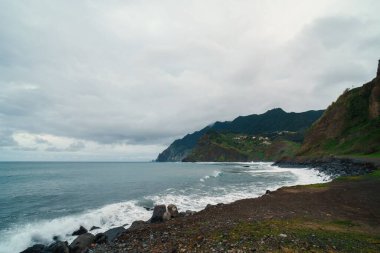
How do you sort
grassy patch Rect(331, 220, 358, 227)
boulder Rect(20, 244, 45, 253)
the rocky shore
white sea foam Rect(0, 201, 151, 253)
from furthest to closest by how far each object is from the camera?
1. white sea foam Rect(0, 201, 151, 253)
2. boulder Rect(20, 244, 45, 253)
3. grassy patch Rect(331, 220, 358, 227)
4. the rocky shore

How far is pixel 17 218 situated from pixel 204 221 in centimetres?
2483

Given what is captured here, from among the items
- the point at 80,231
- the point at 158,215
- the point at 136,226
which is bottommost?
the point at 80,231

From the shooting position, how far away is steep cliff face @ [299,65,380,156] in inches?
3846

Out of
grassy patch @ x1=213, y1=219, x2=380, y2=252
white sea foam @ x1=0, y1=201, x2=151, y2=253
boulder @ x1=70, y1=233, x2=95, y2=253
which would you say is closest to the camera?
grassy patch @ x1=213, y1=219, x2=380, y2=252

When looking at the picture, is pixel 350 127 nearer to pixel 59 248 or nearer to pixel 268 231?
pixel 268 231

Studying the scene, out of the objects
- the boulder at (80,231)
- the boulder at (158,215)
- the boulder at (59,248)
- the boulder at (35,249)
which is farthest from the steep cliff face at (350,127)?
the boulder at (35,249)

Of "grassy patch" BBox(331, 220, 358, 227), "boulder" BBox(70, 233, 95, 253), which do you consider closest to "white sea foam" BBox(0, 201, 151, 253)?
"boulder" BBox(70, 233, 95, 253)

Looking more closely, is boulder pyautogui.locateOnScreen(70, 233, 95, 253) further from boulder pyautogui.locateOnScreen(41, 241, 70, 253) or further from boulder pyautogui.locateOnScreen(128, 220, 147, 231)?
boulder pyautogui.locateOnScreen(128, 220, 147, 231)

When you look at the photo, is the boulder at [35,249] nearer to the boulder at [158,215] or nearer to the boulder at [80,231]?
the boulder at [80,231]

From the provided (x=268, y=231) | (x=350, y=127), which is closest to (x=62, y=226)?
(x=268, y=231)

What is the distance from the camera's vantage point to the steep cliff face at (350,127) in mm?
97688

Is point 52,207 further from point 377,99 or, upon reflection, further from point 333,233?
point 377,99

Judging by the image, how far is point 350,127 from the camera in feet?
398

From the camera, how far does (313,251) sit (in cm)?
1205
